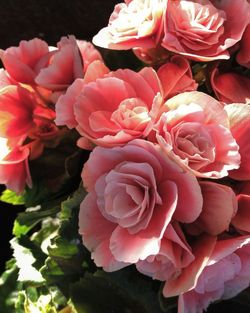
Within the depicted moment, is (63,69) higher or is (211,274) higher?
(63,69)

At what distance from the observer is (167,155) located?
1.83 ft

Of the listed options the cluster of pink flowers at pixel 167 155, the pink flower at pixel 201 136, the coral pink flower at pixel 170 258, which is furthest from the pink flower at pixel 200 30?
the coral pink flower at pixel 170 258

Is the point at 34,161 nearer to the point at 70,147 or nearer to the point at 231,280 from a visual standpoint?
the point at 70,147

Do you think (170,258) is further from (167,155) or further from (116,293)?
(116,293)

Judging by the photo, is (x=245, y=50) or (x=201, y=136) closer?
(x=201, y=136)

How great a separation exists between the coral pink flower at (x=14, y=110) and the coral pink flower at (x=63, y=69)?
4 cm

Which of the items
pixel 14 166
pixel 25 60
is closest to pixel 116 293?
pixel 14 166

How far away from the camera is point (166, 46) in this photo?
66cm

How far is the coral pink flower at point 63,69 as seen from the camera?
2.24 ft

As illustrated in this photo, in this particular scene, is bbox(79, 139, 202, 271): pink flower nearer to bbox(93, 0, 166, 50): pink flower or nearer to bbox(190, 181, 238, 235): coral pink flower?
bbox(190, 181, 238, 235): coral pink flower

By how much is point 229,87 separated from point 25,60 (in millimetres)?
247

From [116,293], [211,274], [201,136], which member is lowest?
[116,293]

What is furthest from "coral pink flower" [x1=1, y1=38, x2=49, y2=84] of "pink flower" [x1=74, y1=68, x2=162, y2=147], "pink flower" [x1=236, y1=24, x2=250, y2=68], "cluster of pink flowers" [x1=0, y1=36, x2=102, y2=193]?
"pink flower" [x1=236, y1=24, x2=250, y2=68]

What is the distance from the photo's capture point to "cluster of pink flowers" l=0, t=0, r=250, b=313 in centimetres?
56
